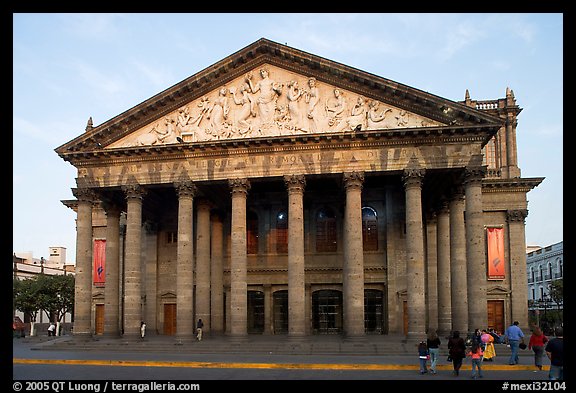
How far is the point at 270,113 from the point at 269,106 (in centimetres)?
45

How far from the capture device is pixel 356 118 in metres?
33.8

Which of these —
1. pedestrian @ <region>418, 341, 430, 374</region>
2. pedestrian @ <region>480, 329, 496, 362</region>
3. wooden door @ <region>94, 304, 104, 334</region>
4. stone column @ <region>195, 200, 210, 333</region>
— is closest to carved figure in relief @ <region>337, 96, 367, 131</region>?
stone column @ <region>195, 200, 210, 333</region>

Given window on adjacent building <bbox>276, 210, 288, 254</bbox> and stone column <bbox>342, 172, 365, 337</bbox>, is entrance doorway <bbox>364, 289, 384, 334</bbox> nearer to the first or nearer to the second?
window on adjacent building <bbox>276, 210, 288, 254</bbox>

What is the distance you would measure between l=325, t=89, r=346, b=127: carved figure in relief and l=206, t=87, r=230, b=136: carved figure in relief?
236 inches

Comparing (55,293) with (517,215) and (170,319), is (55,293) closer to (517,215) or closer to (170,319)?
(170,319)

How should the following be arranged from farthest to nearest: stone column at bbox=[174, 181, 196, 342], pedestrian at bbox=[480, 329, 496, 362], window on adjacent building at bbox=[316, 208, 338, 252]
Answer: window on adjacent building at bbox=[316, 208, 338, 252] → stone column at bbox=[174, 181, 196, 342] → pedestrian at bbox=[480, 329, 496, 362]

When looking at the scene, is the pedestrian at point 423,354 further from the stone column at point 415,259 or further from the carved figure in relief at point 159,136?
the carved figure in relief at point 159,136

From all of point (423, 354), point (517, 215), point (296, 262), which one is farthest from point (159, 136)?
point (517, 215)

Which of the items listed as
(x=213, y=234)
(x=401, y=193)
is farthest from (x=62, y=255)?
(x=401, y=193)

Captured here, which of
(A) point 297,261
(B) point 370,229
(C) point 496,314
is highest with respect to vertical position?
(B) point 370,229

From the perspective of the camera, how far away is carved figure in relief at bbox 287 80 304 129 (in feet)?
112

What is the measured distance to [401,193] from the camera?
40.2 metres

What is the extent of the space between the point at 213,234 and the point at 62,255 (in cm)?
7321
